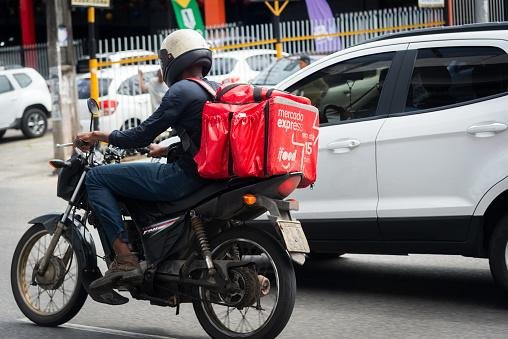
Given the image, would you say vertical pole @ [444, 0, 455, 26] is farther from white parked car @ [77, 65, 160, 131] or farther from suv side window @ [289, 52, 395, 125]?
suv side window @ [289, 52, 395, 125]

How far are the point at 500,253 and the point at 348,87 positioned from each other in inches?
65.3

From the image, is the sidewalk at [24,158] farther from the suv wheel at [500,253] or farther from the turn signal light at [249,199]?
the turn signal light at [249,199]

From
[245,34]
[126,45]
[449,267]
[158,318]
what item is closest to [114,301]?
[158,318]

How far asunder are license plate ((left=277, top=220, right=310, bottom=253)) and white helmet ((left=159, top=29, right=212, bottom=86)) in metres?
1.15

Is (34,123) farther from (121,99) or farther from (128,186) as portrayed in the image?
(128,186)

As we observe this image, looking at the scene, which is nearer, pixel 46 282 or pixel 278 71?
pixel 46 282

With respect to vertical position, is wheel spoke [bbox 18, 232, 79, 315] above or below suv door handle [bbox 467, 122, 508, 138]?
below

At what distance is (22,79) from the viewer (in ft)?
73.2

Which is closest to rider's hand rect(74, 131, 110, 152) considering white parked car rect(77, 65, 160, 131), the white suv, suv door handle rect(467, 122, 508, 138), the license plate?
the license plate

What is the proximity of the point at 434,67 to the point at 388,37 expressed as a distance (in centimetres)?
50

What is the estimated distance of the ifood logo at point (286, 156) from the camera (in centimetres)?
525

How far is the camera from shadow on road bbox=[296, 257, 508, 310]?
269 inches

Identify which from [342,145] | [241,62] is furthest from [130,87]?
[342,145]

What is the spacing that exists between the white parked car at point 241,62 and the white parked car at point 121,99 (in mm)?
1806
